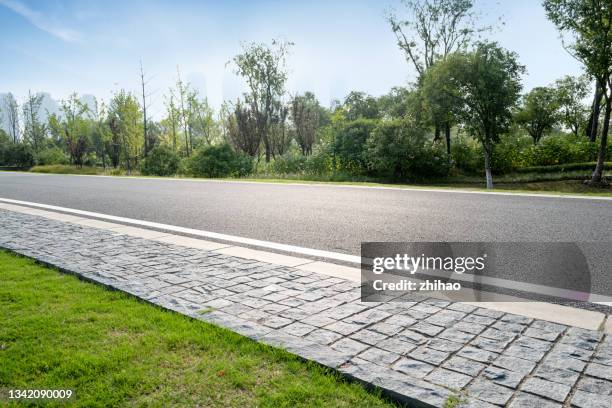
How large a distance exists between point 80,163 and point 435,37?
35.9 metres

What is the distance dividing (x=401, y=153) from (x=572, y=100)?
2516 centimetres

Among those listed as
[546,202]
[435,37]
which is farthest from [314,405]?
[435,37]

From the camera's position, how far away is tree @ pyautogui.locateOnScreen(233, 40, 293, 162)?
115 feet

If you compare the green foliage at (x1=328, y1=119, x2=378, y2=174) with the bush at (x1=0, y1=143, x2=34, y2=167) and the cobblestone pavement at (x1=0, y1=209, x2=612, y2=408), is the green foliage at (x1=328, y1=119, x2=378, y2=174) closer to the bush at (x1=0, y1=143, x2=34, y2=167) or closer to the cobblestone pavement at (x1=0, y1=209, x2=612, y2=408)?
the cobblestone pavement at (x1=0, y1=209, x2=612, y2=408)

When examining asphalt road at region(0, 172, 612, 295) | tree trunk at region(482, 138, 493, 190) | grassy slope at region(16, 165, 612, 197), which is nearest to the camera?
asphalt road at region(0, 172, 612, 295)

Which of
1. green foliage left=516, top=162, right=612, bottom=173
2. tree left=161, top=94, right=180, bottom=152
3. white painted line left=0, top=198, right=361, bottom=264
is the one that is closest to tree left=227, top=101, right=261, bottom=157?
tree left=161, top=94, right=180, bottom=152

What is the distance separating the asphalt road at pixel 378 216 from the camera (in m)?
5.65

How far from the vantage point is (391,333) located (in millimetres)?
2848

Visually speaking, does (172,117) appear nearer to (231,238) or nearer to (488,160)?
(488,160)

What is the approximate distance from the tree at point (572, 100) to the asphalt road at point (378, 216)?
34904 millimetres

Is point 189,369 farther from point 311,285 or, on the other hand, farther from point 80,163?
point 80,163

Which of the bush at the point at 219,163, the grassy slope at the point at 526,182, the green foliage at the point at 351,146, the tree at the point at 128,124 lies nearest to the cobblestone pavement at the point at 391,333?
the grassy slope at the point at 526,182

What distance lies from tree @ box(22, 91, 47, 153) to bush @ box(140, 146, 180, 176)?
36.4 m

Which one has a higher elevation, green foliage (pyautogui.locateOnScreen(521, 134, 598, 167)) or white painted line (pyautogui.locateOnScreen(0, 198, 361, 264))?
green foliage (pyautogui.locateOnScreen(521, 134, 598, 167))
